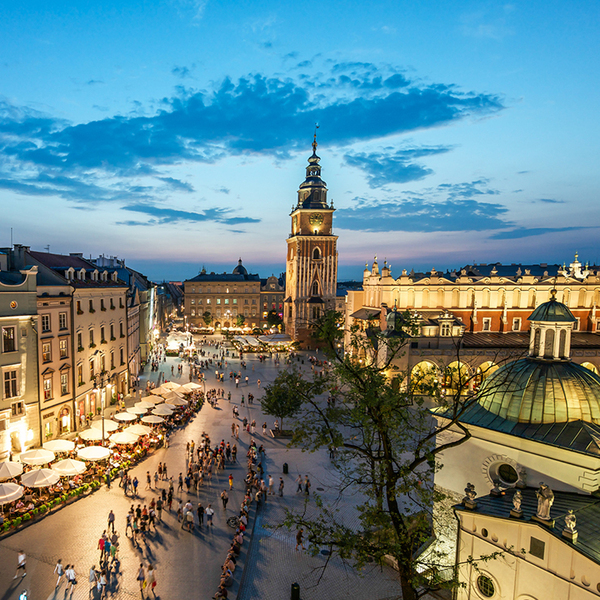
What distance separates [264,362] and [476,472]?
46.7m

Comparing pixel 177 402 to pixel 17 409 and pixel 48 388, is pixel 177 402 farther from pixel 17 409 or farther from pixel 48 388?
pixel 17 409

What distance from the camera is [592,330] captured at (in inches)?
1980

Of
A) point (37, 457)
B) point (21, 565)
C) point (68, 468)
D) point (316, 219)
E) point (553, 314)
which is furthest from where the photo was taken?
point (316, 219)

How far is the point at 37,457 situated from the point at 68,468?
69.1 inches

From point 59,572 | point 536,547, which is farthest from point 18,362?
point 536,547

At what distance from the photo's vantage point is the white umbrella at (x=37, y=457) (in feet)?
63.7

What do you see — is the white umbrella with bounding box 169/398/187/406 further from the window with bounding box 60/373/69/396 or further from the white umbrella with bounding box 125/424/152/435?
the window with bounding box 60/373/69/396

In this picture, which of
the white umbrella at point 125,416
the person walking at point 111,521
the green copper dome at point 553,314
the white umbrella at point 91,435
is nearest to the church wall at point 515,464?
the green copper dome at point 553,314

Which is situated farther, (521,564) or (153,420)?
(153,420)

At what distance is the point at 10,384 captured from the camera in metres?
22.7

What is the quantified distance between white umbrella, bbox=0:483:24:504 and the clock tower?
183ft

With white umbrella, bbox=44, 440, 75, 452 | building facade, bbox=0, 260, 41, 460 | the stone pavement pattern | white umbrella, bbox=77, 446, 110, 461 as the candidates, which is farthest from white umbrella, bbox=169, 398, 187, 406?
white umbrella, bbox=77, 446, 110, 461

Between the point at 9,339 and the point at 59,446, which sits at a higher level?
the point at 9,339

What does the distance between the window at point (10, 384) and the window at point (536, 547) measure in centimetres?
2602
